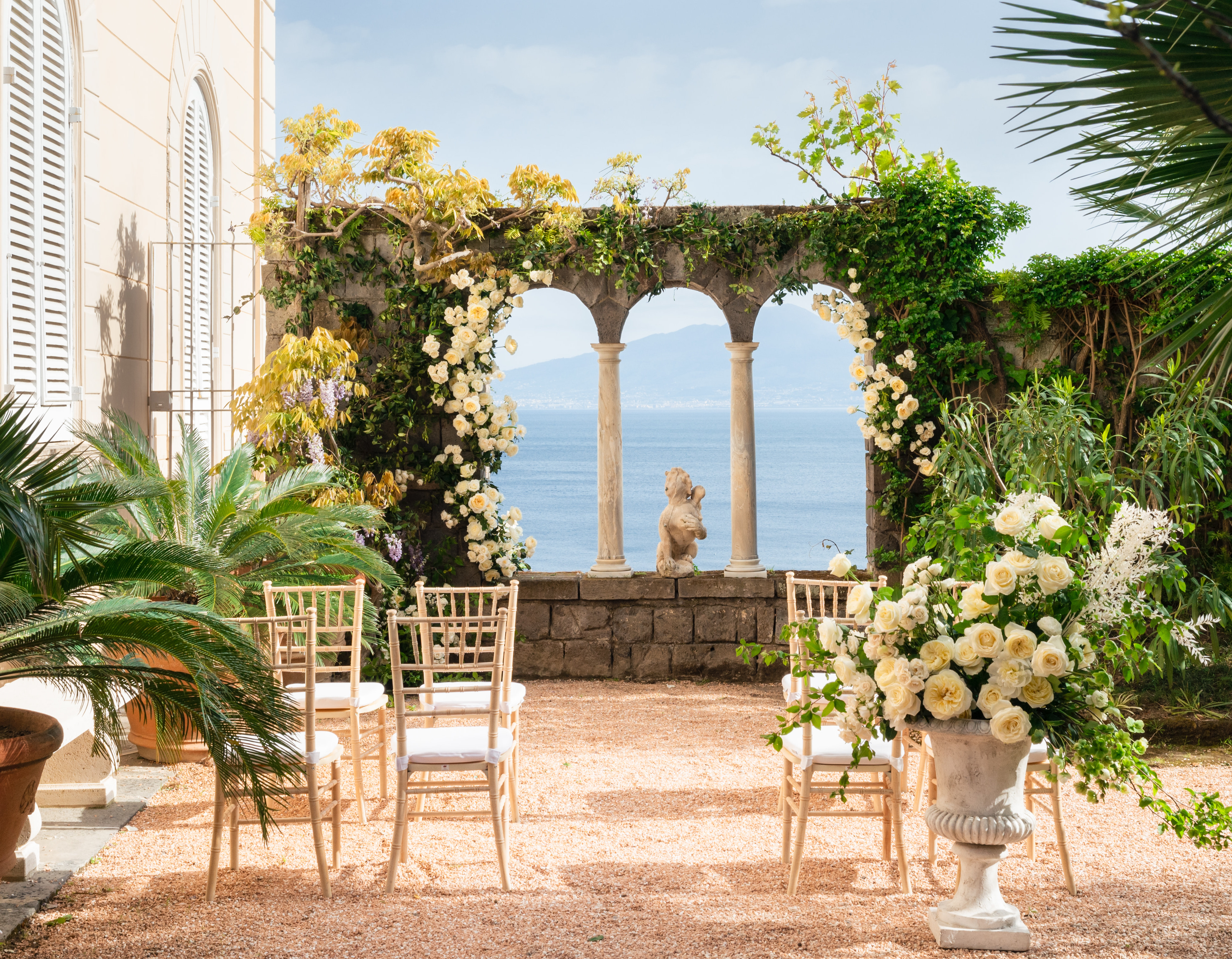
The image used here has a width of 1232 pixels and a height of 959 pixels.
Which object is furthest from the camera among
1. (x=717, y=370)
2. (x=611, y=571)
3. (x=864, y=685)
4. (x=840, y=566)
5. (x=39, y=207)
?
(x=717, y=370)

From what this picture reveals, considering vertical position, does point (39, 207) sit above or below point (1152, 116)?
above

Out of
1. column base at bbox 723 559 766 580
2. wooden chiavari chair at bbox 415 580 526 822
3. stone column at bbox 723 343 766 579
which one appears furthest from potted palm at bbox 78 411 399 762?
stone column at bbox 723 343 766 579

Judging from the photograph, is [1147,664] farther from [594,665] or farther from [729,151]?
[729,151]

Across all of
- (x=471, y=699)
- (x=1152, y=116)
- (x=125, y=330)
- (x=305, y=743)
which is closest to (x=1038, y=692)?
(x=1152, y=116)

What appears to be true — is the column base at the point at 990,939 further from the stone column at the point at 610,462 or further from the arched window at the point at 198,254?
the arched window at the point at 198,254

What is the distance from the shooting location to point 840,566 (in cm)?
285

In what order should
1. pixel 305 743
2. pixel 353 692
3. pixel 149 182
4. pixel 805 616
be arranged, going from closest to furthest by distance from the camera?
pixel 305 743
pixel 353 692
pixel 805 616
pixel 149 182

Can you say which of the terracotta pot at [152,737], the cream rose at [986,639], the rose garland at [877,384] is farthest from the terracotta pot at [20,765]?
the rose garland at [877,384]

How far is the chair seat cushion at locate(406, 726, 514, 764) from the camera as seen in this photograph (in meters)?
3.22

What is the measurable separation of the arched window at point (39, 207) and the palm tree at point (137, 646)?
176cm

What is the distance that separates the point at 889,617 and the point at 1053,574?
39cm

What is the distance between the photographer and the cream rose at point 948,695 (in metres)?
2.46

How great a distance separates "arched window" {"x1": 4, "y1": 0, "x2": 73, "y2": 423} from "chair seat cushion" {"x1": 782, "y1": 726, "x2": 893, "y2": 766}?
337 centimetres

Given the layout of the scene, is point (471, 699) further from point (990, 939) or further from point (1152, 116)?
point (1152, 116)
